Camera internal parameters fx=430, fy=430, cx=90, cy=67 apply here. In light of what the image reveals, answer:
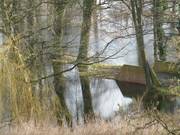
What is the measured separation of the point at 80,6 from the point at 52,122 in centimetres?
328

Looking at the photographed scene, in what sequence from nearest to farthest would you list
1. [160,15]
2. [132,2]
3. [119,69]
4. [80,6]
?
[80,6], [132,2], [160,15], [119,69]

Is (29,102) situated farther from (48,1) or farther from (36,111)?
(48,1)

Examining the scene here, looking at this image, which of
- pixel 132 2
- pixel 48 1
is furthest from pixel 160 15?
pixel 48 1

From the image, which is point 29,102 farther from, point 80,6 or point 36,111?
point 80,6

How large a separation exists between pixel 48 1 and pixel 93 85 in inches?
278

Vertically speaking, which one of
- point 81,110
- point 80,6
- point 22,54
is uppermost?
point 80,6

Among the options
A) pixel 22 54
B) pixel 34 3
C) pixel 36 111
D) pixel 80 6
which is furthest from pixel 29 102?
pixel 80 6

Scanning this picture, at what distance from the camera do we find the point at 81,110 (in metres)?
11.9

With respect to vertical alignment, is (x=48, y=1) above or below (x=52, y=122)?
above

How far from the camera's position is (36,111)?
661 cm

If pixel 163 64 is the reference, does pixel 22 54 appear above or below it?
above

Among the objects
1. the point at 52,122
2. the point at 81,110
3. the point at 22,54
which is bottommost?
the point at 81,110

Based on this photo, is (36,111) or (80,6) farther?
(80,6)

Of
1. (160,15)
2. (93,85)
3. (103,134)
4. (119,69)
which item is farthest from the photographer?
(119,69)
